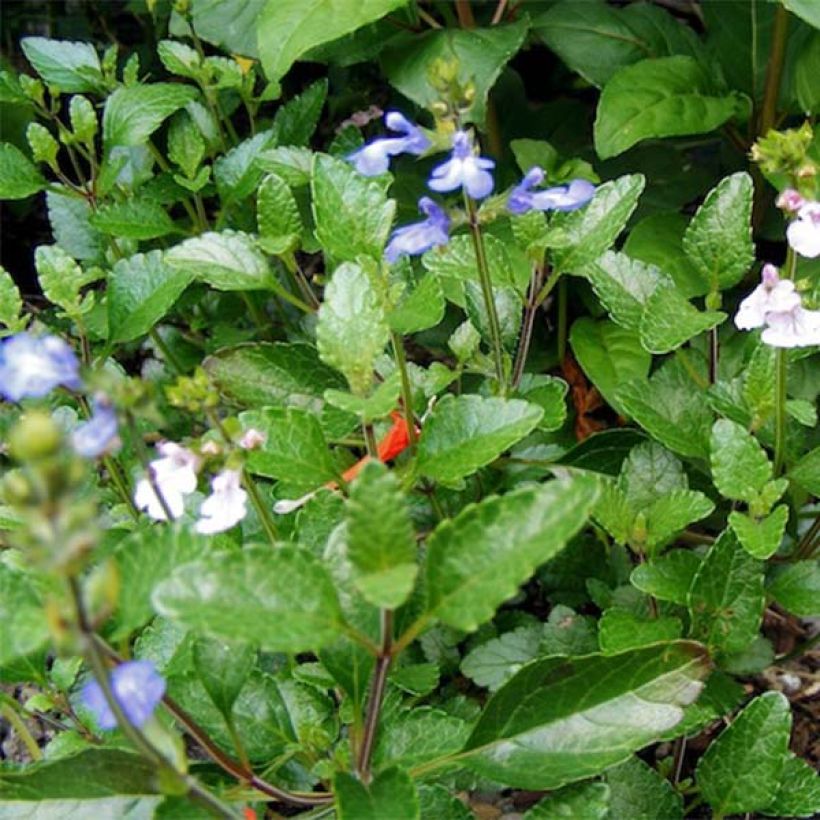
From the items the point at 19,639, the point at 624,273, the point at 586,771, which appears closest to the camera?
the point at 19,639

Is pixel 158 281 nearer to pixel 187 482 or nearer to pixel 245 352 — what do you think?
pixel 245 352

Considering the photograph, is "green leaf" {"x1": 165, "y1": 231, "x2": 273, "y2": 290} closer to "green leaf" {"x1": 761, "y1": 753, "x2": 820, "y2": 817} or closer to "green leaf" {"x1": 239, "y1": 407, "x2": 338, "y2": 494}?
"green leaf" {"x1": 239, "y1": 407, "x2": 338, "y2": 494}

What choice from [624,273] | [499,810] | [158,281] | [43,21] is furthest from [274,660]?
[43,21]

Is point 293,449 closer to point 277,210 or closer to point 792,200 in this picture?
point 277,210

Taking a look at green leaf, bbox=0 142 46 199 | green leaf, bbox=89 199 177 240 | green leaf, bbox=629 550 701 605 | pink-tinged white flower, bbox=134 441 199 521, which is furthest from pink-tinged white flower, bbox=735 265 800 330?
green leaf, bbox=0 142 46 199

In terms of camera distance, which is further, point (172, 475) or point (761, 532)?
point (761, 532)

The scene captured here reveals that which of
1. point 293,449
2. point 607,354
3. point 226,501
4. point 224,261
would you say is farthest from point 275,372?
point 607,354

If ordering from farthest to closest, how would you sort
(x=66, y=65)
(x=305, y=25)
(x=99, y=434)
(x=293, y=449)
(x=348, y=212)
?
(x=66, y=65), (x=305, y=25), (x=348, y=212), (x=293, y=449), (x=99, y=434)
